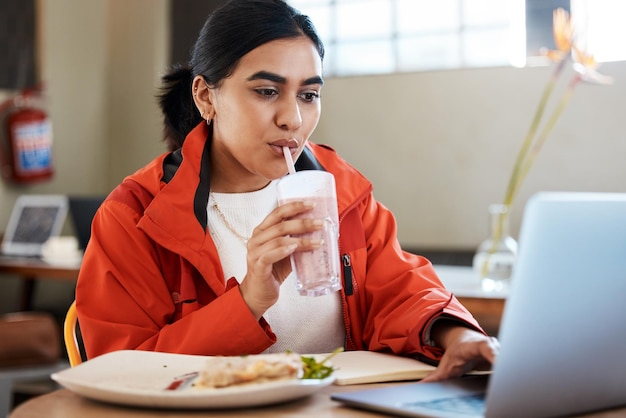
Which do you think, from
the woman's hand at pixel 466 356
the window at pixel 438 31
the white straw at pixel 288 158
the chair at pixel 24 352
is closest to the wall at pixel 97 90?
the window at pixel 438 31

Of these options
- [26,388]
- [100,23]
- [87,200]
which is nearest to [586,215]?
[87,200]

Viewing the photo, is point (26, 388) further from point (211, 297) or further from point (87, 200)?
point (211, 297)

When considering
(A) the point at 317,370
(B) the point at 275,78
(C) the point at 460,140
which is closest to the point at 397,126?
(C) the point at 460,140

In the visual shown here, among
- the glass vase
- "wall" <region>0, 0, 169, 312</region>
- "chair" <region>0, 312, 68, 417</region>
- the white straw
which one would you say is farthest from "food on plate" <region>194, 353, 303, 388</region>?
"wall" <region>0, 0, 169, 312</region>

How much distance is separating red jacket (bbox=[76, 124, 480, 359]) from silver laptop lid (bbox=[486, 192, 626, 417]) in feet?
1.24

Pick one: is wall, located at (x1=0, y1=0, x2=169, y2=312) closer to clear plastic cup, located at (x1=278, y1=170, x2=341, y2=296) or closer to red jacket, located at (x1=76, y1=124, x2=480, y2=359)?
red jacket, located at (x1=76, y1=124, x2=480, y2=359)

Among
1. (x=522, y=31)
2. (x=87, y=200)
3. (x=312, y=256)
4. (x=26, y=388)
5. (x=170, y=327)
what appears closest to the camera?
(x=312, y=256)

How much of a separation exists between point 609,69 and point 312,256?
334 centimetres

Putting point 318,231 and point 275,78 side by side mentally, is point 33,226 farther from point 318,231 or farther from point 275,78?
point 318,231

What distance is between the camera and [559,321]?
848 millimetres

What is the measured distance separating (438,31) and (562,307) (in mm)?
4065

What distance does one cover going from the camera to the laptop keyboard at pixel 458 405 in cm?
91

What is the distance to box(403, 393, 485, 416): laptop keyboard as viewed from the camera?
91 cm

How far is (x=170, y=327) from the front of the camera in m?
1.33
